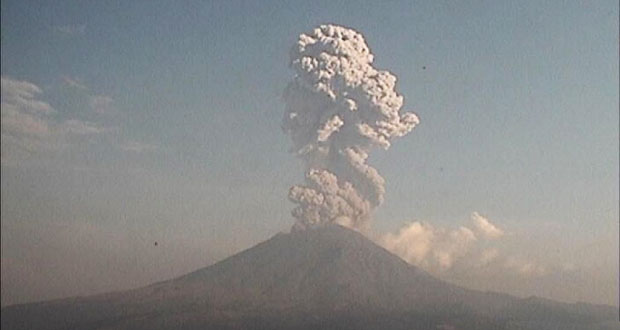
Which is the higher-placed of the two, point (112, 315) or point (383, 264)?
point (383, 264)

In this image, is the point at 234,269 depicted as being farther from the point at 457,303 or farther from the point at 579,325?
the point at 579,325

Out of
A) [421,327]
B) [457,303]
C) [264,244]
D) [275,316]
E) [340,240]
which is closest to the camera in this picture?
[421,327]

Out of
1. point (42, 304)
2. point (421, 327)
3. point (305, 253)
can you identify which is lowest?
point (421, 327)

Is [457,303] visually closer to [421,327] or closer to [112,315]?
[421,327]

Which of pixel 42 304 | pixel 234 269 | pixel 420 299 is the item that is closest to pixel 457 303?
pixel 420 299

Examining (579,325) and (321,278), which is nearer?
(579,325)

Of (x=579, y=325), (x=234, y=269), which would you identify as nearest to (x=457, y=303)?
(x=579, y=325)

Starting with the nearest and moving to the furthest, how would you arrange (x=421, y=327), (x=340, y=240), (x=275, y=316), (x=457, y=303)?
(x=421, y=327) → (x=275, y=316) → (x=457, y=303) → (x=340, y=240)
